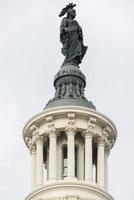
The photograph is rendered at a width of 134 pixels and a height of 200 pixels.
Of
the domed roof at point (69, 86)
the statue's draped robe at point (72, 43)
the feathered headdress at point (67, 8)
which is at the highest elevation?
the feathered headdress at point (67, 8)

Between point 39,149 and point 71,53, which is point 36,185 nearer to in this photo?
point 39,149

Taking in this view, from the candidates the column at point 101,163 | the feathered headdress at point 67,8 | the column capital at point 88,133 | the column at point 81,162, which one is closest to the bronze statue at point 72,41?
the feathered headdress at point 67,8

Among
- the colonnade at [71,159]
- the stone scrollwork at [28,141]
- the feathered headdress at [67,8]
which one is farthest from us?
the feathered headdress at [67,8]

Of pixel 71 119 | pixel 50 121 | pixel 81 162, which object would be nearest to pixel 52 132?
pixel 50 121

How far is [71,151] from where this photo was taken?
183 ft

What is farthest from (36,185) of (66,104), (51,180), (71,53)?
(71,53)

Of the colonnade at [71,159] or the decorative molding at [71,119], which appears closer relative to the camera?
the colonnade at [71,159]

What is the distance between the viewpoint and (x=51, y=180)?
182 feet

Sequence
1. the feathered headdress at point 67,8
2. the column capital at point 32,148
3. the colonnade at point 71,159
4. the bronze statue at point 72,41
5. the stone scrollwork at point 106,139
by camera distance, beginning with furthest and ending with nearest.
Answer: the feathered headdress at point 67,8, the bronze statue at point 72,41, the column capital at point 32,148, the stone scrollwork at point 106,139, the colonnade at point 71,159

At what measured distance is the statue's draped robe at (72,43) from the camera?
60.8 metres

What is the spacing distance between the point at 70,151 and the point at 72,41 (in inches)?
323

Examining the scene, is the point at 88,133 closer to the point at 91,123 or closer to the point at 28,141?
the point at 91,123

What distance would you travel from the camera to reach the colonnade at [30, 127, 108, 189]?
55.8 m

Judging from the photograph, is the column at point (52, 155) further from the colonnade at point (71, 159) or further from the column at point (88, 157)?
the column at point (88, 157)
